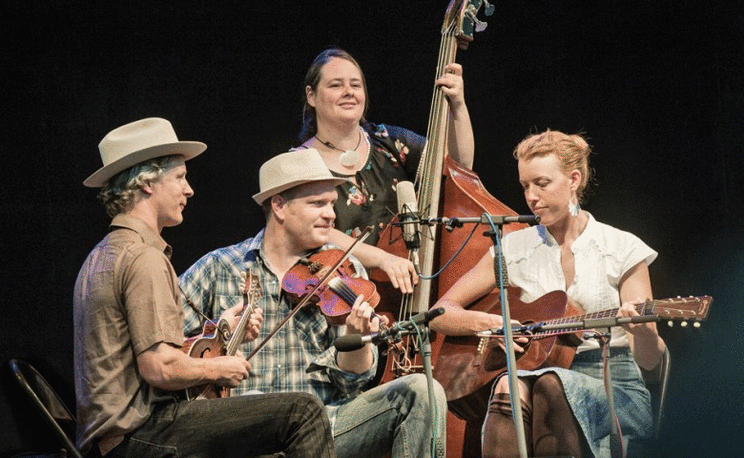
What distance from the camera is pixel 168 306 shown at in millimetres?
3033

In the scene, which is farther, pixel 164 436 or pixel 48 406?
pixel 48 406

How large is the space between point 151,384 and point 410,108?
7.94ft

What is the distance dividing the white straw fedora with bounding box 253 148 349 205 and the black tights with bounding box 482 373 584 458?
3.45 ft

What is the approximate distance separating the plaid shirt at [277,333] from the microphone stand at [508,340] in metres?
0.79

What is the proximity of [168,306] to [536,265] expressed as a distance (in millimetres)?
1508

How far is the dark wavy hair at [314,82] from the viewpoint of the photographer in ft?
15.1

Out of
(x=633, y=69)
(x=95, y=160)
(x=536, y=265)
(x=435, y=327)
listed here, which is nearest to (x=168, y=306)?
(x=435, y=327)

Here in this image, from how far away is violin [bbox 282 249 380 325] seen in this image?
11.8ft

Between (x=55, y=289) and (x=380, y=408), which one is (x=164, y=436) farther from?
(x=55, y=289)

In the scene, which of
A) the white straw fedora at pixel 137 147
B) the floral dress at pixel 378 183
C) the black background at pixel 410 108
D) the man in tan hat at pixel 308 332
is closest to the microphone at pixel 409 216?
the man in tan hat at pixel 308 332

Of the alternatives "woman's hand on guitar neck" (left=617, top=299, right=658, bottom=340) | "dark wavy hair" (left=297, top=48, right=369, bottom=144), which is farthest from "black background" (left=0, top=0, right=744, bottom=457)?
"woman's hand on guitar neck" (left=617, top=299, right=658, bottom=340)

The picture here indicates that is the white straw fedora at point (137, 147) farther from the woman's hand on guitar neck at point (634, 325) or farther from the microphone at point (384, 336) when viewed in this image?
the woman's hand on guitar neck at point (634, 325)

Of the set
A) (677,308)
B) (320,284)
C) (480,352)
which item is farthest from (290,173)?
(677,308)

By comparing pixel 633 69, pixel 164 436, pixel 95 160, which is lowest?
pixel 164 436
